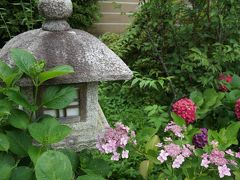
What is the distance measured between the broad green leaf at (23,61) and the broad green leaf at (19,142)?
246mm

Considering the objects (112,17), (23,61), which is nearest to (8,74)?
(23,61)

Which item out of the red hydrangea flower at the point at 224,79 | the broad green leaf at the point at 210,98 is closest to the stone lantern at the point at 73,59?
the broad green leaf at the point at 210,98

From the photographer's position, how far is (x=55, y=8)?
5.46 feet

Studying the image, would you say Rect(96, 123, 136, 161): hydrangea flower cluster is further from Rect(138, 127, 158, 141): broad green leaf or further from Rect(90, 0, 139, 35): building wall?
Rect(90, 0, 139, 35): building wall

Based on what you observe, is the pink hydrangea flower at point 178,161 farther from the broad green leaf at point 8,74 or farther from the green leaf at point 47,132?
the broad green leaf at point 8,74

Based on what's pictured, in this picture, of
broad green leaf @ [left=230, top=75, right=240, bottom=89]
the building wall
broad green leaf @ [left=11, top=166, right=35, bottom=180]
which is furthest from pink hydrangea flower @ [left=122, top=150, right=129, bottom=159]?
the building wall

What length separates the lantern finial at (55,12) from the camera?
1655 mm

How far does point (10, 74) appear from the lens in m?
1.47

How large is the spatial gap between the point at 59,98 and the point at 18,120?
188mm

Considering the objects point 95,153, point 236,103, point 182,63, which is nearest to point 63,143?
point 95,153

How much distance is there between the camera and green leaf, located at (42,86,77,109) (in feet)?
4.93

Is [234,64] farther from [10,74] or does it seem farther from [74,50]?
[10,74]

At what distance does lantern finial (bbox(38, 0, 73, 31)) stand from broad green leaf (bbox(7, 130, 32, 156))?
0.55 metres

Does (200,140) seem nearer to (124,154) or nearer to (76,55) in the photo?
(124,154)
